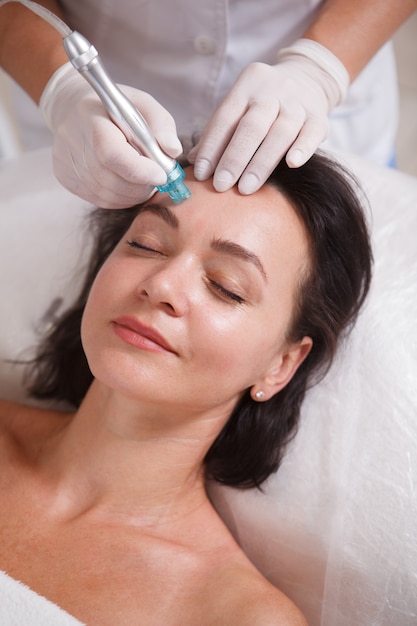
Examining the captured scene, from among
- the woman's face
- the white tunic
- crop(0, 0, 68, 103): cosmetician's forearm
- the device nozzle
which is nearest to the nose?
the woman's face

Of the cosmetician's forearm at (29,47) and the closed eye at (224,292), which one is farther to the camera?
the cosmetician's forearm at (29,47)

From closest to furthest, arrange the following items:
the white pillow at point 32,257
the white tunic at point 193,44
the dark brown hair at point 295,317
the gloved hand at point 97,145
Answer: the gloved hand at point 97,145 → the dark brown hair at point 295,317 → the white tunic at point 193,44 → the white pillow at point 32,257

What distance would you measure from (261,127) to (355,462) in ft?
2.29

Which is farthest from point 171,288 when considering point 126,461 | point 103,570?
point 103,570

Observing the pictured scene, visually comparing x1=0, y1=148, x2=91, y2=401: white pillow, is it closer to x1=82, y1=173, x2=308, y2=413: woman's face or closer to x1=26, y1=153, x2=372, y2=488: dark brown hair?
x1=26, y1=153, x2=372, y2=488: dark brown hair

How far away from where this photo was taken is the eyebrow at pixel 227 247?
4.43ft

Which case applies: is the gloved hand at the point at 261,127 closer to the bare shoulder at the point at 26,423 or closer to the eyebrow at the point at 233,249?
the eyebrow at the point at 233,249

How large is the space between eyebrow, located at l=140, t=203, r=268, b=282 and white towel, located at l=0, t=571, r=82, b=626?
647 mm

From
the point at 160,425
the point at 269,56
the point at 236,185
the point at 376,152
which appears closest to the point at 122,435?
the point at 160,425

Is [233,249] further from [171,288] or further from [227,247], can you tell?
[171,288]

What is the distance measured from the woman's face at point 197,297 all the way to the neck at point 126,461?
111 millimetres

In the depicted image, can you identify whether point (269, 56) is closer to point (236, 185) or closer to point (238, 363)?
point (236, 185)

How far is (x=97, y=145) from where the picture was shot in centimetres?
136

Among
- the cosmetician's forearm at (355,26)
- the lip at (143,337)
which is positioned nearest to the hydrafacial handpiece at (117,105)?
the lip at (143,337)
